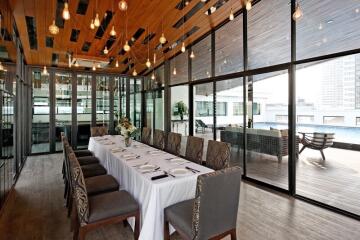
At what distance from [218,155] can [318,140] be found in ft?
13.2

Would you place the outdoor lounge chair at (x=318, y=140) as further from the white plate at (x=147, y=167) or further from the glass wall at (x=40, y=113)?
the glass wall at (x=40, y=113)

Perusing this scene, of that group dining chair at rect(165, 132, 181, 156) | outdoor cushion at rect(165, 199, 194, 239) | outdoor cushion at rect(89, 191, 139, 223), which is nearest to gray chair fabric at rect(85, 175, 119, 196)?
outdoor cushion at rect(89, 191, 139, 223)

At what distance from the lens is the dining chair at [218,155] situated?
3100 millimetres

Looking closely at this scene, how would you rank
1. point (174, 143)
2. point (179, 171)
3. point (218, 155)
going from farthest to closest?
1. point (174, 143)
2. point (218, 155)
3. point (179, 171)

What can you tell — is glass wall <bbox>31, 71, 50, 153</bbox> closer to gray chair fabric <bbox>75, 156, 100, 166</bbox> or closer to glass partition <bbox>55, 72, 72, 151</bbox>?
glass partition <bbox>55, 72, 72, 151</bbox>

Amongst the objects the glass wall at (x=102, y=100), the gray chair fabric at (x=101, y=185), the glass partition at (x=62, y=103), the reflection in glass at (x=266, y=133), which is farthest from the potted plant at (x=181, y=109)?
the gray chair fabric at (x=101, y=185)

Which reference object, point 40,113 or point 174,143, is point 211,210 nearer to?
point 174,143

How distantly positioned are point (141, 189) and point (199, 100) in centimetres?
409

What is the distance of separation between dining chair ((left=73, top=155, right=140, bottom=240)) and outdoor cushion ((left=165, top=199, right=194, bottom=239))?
421mm

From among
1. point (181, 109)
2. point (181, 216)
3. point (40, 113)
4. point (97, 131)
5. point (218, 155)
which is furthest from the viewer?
point (181, 109)

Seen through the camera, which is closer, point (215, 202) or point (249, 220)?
point (215, 202)

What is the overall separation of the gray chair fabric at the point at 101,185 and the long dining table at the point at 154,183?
11 cm

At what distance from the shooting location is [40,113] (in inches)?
296

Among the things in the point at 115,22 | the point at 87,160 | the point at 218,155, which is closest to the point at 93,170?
the point at 87,160
